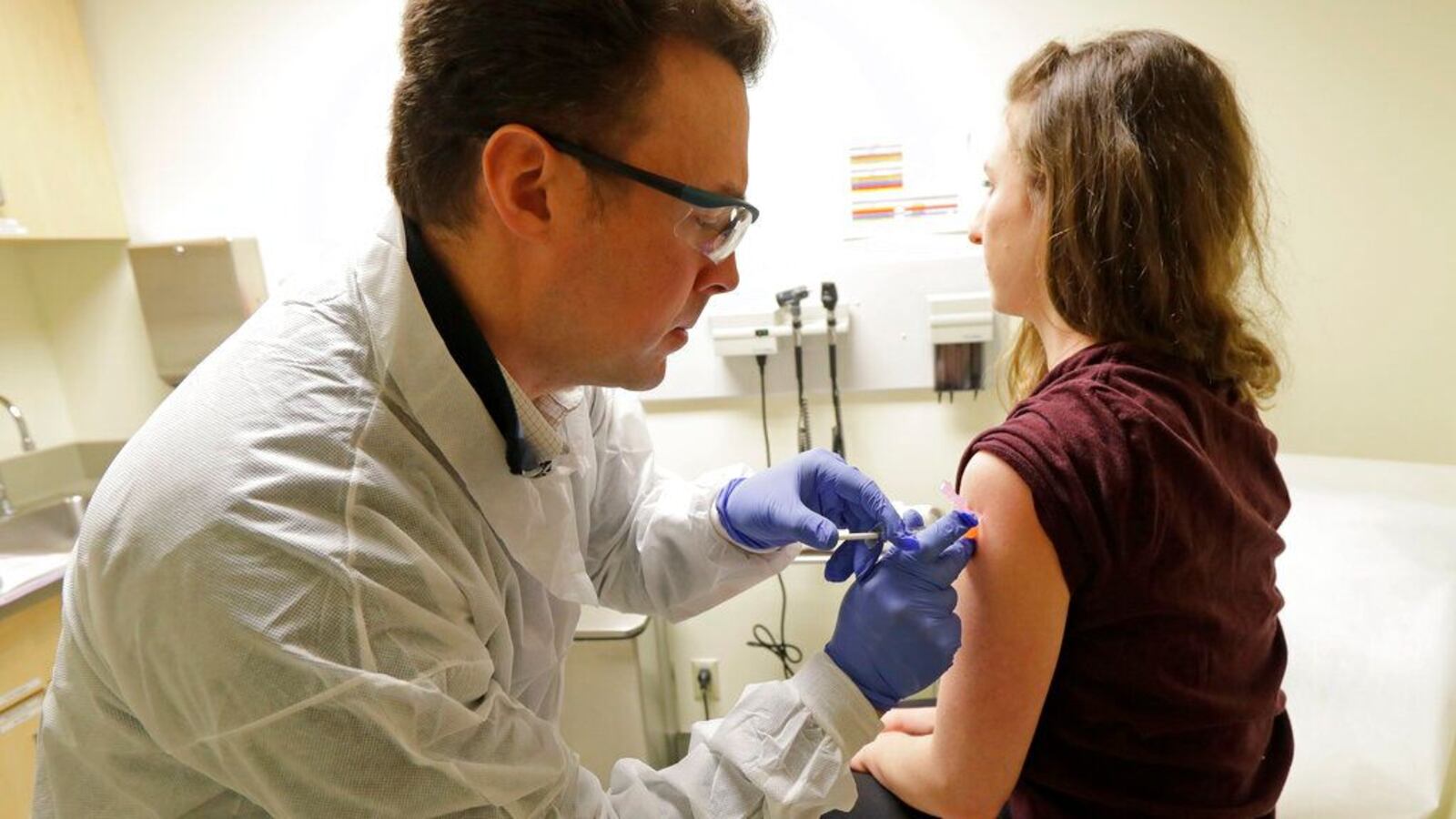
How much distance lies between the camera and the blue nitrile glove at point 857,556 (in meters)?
0.98

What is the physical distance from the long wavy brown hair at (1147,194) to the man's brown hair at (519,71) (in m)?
0.43

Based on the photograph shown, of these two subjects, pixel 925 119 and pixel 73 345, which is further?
pixel 73 345

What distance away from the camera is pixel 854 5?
5.85 ft

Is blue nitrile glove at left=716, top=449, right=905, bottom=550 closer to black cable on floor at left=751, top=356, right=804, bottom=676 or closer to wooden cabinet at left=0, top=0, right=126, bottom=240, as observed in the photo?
black cable on floor at left=751, top=356, right=804, bottom=676

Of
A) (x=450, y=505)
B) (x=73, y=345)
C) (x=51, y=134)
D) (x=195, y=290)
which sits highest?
(x=51, y=134)

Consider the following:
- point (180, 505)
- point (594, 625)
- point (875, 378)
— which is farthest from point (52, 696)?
point (875, 378)

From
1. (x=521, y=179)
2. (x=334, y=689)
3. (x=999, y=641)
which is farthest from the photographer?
(x=999, y=641)

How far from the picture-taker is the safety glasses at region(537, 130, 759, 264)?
0.73 meters

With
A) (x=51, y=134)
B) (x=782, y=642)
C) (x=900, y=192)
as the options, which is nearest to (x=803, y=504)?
(x=900, y=192)

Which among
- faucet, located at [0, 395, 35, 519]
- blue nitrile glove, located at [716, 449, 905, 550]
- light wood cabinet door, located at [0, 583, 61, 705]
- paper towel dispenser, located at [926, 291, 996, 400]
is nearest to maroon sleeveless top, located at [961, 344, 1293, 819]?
blue nitrile glove, located at [716, 449, 905, 550]

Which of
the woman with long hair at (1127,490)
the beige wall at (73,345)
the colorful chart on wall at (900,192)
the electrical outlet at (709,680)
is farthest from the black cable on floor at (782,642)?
the beige wall at (73,345)

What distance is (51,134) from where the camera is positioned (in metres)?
1.90

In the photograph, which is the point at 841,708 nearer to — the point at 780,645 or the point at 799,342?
the point at 799,342

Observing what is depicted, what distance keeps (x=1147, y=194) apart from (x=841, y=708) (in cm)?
67
